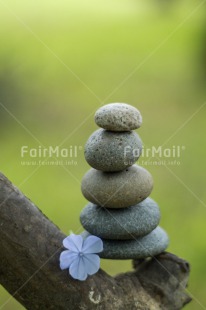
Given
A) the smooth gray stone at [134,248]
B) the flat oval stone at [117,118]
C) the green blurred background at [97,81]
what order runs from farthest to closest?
the green blurred background at [97,81]
the smooth gray stone at [134,248]
the flat oval stone at [117,118]

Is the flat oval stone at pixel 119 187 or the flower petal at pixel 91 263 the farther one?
the flat oval stone at pixel 119 187

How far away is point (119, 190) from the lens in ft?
7.22

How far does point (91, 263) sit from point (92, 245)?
0.22 feet

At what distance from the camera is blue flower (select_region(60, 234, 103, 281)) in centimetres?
203

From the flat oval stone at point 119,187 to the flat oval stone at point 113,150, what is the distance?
55 millimetres

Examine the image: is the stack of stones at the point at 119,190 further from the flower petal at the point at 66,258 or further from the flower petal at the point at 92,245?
the flower petal at the point at 66,258

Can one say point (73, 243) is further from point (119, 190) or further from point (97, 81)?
point (97, 81)

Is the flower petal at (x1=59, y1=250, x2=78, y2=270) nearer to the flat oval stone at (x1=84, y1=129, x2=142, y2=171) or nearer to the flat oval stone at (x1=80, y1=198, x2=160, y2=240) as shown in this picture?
the flat oval stone at (x1=80, y1=198, x2=160, y2=240)

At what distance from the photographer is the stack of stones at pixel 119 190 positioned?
215 cm

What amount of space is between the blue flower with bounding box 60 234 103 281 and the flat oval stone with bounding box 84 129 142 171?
0.27m

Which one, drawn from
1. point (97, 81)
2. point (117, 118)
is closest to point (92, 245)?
point (117, 118)

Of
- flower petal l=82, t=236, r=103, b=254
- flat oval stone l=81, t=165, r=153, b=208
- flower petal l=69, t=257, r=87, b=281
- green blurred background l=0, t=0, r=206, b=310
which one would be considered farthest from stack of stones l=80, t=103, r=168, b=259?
green blurred background l=0, t=0, r=206, b=310

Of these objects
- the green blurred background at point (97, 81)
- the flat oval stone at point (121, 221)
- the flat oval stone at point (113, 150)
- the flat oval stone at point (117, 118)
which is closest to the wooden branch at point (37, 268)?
the flat oval stone at point (121, 221)

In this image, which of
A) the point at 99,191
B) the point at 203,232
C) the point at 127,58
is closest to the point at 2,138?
the point at 127,58
